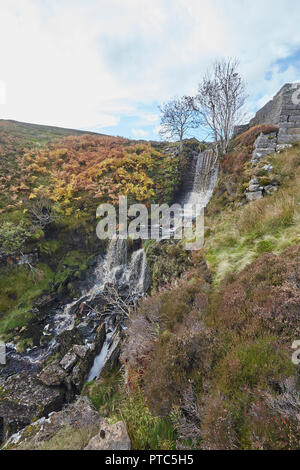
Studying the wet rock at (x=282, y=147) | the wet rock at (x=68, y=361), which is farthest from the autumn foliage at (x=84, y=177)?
the wet rock at (x=68, y=361)

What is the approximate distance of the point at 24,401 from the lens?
6.56m

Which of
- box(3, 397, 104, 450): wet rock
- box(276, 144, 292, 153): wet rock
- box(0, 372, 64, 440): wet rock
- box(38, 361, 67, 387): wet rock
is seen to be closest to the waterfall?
box(276, 144, 292, 153): wet rock

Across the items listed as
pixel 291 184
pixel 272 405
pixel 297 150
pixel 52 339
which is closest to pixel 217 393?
pixel 272 405

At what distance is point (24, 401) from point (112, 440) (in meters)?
6.22

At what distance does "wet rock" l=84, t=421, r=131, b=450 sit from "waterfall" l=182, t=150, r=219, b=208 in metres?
12.9

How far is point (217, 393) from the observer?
7.75ft

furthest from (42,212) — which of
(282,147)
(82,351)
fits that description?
(282,147)

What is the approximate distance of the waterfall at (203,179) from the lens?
48.4 ft

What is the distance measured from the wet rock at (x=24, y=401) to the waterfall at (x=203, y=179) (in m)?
12.8

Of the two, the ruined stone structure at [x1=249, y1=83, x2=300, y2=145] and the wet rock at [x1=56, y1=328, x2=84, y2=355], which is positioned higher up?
the ruined stone structure at [x1=249, y1=83, x2=300, y2=145]

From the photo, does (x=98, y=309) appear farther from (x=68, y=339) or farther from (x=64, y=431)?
(x=64, y=431)

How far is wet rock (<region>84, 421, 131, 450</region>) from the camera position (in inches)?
97.9

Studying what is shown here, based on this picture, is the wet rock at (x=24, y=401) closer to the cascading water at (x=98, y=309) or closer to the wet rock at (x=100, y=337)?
the cascading water at (x=98, y=309)

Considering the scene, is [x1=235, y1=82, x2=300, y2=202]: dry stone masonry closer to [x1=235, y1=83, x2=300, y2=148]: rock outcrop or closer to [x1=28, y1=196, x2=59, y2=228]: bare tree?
[x1=235, y1=83, x2=300, y2=148]: rock outcrop
